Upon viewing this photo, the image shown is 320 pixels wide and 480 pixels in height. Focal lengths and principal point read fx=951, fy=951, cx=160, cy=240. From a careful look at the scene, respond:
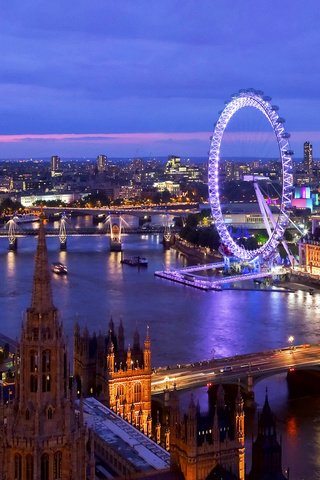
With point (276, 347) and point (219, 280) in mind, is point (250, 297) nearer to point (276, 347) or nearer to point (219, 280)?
point (219, 280)

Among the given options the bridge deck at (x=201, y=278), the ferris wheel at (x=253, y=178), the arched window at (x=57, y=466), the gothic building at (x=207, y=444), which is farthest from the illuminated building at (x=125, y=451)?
the ferris wheel at (x=253, y=178)

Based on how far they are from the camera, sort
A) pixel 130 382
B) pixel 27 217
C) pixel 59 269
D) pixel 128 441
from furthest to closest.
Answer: pixel 27 217 → pixel 59 269 → pixel 130 382 → pixel 128 441

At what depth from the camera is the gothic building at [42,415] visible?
30.7ft

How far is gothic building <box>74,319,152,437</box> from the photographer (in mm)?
16203

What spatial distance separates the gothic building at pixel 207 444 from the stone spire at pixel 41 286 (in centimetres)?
334

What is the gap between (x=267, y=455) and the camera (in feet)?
42.2

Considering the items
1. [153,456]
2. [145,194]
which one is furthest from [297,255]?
[145,194]

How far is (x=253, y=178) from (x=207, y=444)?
32.3 m

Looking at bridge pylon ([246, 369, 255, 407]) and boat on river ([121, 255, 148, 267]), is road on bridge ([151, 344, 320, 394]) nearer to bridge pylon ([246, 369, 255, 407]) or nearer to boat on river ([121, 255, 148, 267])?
bridge pylon ([246, 369, 255, 407])

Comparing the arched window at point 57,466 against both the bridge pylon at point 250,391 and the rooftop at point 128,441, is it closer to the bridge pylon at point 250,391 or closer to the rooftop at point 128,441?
the rooftop at point 128,441

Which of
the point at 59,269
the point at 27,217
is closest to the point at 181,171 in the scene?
the point at 27,217

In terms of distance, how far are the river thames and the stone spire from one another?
7.46 meters

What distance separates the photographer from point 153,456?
1248 cm

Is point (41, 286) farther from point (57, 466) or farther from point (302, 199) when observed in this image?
point (302, 199)
